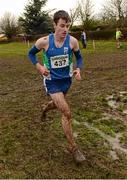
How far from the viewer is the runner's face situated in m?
6.17

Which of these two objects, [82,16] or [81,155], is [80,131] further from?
[82,16]

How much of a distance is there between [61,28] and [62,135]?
2.11 metres

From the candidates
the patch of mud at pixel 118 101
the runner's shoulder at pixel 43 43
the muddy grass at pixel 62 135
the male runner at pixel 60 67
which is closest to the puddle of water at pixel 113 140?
the muddy grass at pixel 62 135

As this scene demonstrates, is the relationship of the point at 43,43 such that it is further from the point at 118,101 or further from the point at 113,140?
the point at 118,101

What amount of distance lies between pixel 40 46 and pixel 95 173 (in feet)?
6.54

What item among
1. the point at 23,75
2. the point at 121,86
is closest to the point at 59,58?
the point at 121,86

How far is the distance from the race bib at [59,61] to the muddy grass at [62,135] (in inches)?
50.7

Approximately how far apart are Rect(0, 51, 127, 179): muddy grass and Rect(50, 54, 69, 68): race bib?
129 centimetres

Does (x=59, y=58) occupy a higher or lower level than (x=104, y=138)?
higher

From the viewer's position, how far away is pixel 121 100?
1110 centimetres

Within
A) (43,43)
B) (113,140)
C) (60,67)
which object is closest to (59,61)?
(60,67)

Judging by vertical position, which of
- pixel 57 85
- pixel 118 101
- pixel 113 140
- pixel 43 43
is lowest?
pixel 118 101

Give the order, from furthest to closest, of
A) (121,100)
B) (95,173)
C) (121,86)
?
(121,86)
(121,100)
(95,173)

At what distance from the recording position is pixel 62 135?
7.61 m
